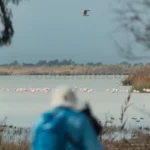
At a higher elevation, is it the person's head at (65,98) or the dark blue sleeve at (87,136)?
the person's head at (65,98)

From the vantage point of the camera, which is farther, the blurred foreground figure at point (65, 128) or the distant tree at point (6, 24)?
the distant tree at point (6, 24)

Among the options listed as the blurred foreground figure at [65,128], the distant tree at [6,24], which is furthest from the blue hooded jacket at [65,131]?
the distant tree at [6,24]

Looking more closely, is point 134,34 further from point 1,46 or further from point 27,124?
point 27,124

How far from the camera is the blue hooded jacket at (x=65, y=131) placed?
3.23m

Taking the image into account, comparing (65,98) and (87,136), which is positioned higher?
(65,98)

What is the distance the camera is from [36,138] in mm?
3336

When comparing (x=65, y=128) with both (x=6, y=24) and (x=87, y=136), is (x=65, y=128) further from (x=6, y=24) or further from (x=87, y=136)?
(x=6, y=24)

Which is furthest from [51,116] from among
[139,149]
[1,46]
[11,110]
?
[11,110]

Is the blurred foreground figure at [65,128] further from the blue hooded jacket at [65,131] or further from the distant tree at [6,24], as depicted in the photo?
the distant tree at [6,24]

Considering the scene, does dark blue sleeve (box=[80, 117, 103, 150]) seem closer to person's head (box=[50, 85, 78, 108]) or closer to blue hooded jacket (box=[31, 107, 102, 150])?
blue hooded jacket (box=[31, 107, 102, 150])

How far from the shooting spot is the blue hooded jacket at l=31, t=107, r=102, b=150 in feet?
10.6

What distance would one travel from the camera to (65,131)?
3.24 meters

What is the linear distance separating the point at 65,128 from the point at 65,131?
2 cm

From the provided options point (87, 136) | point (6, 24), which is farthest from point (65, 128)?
point (6, 24)
